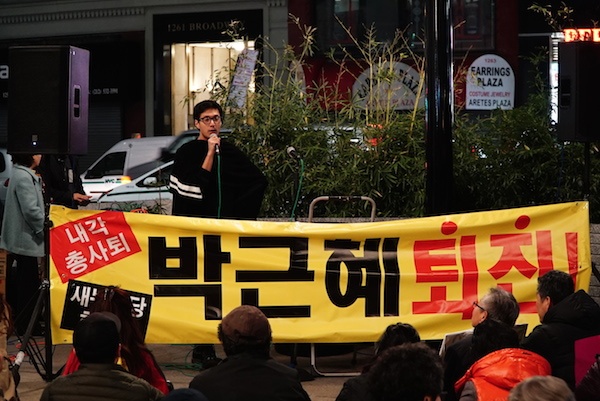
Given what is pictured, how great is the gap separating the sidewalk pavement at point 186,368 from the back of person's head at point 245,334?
2.63 metres

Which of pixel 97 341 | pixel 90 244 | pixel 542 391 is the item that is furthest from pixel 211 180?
pixel 542 391

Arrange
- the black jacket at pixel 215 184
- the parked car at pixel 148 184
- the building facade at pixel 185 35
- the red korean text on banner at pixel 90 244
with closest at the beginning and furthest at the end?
the red korean text on banner at pixel 90 244 < the black jacket at pixel 215 184 < the parked car at pixel 148 184 < the building facade at pixel 185 35

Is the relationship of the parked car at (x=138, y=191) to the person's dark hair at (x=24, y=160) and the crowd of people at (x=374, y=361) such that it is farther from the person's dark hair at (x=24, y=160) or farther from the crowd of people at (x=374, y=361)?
the crowd of people at (x=374, y=361)

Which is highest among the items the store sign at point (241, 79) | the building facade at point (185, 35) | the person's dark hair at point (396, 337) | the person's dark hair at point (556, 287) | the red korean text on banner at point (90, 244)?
the building facade at point (185, 35)

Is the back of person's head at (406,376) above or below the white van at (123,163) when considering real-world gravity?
below

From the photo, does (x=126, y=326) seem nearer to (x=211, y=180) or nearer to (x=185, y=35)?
(x=211, y=180)

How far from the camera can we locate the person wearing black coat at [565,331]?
6.03m

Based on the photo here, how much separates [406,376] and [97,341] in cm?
144

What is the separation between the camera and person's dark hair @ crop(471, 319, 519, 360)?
5.67 meters

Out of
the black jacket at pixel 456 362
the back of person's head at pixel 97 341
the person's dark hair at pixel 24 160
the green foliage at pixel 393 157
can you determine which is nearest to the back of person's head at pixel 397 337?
the black jacket at pixel 456 362

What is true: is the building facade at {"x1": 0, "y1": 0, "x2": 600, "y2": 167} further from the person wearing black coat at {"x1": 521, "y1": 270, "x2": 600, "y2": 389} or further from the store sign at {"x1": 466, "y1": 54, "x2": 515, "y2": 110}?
the person wearing black coat at {"x1": 521, "y1": 270, "x2": 600, "y2": 389}

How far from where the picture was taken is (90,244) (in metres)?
8.17

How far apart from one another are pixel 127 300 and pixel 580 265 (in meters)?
3.69

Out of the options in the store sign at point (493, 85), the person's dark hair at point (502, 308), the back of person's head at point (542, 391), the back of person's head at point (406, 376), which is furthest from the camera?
the store sign at point (493, 85)
